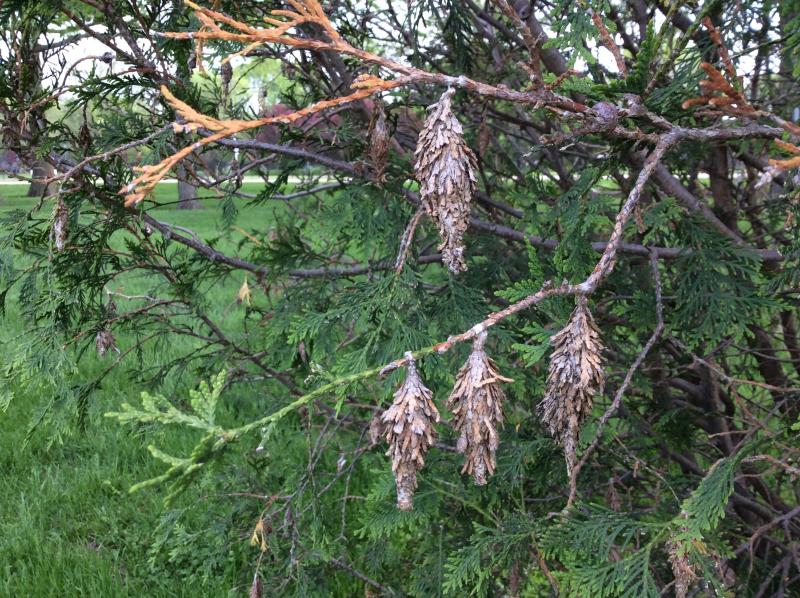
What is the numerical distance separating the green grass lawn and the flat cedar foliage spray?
1.1 inches

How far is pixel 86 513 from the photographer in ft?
11.6

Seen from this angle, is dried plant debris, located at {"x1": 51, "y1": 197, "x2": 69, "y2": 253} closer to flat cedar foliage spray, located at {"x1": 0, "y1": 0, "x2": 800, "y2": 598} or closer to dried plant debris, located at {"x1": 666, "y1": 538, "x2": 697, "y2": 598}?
flat cedar foliage spray, located at {"x1": 0, "y1": 0, "x2": 800, "y2": 598}

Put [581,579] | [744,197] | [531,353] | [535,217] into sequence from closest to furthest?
[531,353] → [581,579] → [535,217] → [744,197]

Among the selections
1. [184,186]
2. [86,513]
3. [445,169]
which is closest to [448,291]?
[445,169]

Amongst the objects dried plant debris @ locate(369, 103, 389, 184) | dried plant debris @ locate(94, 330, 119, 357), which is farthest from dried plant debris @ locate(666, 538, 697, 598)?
dried plant debris @ locate(94, 330, 119, 357)

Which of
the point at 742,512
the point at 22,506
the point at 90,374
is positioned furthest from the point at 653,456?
the point at 90,374

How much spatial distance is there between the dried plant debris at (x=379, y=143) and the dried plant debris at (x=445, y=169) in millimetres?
633

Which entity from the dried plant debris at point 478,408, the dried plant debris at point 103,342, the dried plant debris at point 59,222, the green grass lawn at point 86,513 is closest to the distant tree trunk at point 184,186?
the green grass lawn at point 86,513

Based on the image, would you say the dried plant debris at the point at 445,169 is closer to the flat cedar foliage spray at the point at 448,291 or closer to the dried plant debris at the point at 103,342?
the flat cedar foliage spray at the point at 448,291

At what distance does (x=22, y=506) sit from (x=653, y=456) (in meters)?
3.17

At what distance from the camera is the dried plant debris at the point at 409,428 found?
1036 mm

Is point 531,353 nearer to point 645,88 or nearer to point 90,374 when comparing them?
point 645,88

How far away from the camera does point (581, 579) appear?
1.46m

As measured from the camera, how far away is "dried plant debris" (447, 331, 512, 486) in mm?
1012
